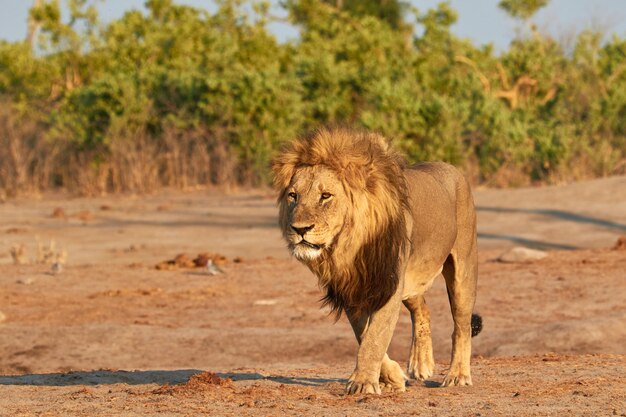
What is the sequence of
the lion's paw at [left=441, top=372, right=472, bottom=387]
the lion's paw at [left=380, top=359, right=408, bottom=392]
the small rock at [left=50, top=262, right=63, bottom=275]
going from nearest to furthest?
the lion's paw at [left=380, top=359, right=408, bottom=392]
the lion's paw at [left=441, top=372, right=472, bottom=387]
the small rock at [left=50, top=262, right=63, bottom=275]

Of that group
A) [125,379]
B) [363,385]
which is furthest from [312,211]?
[125,379]

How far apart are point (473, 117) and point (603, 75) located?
8.47 metres

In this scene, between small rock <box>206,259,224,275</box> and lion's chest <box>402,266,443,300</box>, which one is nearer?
lion's chest <box>402,266,443,300</box>

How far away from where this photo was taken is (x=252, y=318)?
11820 mm

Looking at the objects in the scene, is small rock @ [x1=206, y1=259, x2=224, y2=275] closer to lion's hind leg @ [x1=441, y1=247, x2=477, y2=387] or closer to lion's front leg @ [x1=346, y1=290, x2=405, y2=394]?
lion's hind leg @ [x1=441, y1=247, x2=477, y2=387]

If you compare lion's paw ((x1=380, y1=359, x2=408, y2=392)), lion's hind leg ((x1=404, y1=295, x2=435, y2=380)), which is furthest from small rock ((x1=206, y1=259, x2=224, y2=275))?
lion's paw ((x1=380, y1=359, x2=408, y2=392))

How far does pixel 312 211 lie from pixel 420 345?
1662 mm

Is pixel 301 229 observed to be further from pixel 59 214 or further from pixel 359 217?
pixel 59 214

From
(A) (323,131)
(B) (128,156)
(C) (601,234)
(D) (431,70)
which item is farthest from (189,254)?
(D) (431,70)

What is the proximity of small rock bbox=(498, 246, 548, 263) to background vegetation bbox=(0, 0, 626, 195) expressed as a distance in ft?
21.3

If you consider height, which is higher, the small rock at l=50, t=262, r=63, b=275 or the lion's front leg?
the lion's front leg

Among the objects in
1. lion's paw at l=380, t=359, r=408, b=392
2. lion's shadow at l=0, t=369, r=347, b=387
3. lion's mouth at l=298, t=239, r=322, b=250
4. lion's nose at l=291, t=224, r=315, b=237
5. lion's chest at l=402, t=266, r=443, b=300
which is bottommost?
lion's shadow at l=0, t=369, r=347, b=387

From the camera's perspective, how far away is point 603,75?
3241cm

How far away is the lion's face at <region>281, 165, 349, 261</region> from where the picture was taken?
583 centimetres
